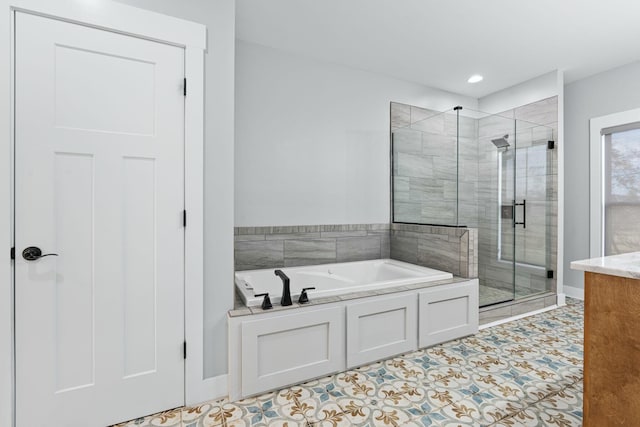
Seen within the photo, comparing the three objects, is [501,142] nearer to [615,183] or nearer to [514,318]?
[615,183]

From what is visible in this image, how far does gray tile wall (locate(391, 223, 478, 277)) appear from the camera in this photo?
2777 mm

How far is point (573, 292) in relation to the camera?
12.4ft

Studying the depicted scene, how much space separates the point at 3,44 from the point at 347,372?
2.58 metres

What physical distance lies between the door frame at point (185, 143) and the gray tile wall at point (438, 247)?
2.14 m

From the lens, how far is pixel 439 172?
3.47 metres

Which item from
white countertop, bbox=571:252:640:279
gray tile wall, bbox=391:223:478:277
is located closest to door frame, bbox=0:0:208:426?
white countertop, bbox=571:252:640:279

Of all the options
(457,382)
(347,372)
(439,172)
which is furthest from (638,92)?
(347,372)

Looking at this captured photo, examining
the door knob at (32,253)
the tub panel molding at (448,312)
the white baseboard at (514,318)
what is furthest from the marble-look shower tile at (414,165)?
the door knob at (32,253)

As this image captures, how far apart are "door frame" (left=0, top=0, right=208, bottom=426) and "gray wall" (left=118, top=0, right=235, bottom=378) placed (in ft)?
0.14

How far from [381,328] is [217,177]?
156 cm

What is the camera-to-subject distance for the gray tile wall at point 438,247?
278 cm

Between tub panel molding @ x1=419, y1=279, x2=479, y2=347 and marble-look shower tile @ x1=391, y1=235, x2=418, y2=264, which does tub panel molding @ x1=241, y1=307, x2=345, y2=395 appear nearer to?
tub panel molding @ x1=419, y1=279, x2=479, y2=347

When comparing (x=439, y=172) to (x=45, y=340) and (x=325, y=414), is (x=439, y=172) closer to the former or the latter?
(x=325, y=414)

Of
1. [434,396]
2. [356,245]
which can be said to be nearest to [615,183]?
[356,245]
